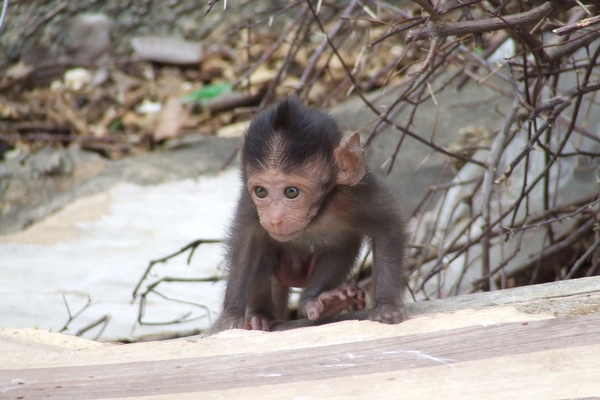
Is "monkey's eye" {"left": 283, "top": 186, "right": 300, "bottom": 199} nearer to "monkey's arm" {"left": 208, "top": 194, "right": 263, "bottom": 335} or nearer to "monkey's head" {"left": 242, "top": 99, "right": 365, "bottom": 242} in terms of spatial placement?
"monkey's head" {"left": 242, "top": 99, "right": 365, "bottom": 242}

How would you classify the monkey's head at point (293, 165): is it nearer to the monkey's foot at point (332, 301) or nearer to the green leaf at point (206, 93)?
the monkey's foot at point (332, 301)

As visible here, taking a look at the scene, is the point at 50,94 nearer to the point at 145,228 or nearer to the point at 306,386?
the point at 145,228

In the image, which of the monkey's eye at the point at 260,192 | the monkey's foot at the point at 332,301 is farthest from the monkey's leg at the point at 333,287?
the monkey's eye at the point at 260,192

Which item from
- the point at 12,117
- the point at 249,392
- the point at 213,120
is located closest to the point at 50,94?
the point at 12,117

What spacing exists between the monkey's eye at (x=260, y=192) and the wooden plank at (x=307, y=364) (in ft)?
3.20

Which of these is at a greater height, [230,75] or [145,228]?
[230,75]

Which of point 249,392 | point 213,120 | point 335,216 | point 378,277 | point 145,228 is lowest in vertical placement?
point 249,392

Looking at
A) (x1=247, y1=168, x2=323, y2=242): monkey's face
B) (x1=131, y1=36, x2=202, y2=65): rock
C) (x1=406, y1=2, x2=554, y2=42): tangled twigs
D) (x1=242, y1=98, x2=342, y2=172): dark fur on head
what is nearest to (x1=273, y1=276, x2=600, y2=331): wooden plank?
(x1=247, y1=168, x2=323, y2=242): monkey's face

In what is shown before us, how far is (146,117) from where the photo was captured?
32.9 ft

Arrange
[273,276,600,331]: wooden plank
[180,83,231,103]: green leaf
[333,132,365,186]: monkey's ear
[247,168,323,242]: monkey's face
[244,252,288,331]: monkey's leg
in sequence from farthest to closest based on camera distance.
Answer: [180,83,231,103]: green leaf
[244,252,288,331]: monkey's leg
[333,132,365,186]: monkey's ear
[247,168,323,242]: monkey's face
[273,276,600,331]: wooden plank

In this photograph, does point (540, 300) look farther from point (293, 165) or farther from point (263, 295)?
point (263, 295)

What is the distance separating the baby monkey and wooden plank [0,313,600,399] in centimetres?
53

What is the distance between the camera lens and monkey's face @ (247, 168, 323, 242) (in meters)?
3.56

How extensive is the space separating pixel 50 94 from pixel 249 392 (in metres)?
8.64
